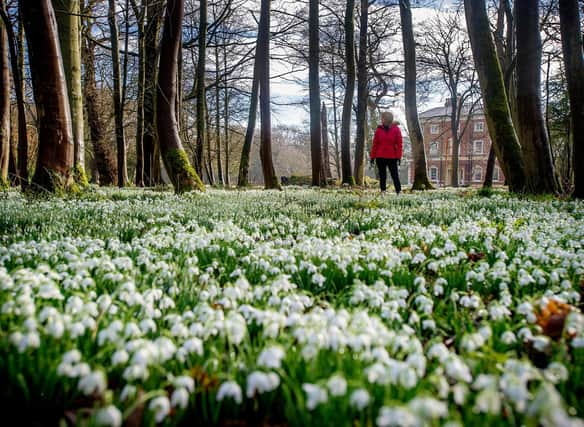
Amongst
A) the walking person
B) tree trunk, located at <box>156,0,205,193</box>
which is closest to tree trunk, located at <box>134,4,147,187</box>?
tree trunk, located at <box>156,0,205,193</box>

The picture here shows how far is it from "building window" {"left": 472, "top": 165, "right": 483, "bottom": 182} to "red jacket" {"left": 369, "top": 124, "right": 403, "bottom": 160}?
2186 inches

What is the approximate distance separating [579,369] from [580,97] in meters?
8.53

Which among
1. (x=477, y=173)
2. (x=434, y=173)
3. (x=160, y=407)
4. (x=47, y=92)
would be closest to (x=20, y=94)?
(x=47, y=92)

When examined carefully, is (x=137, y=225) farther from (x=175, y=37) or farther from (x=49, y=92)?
(x=175, y=37)

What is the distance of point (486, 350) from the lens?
5.13 feet

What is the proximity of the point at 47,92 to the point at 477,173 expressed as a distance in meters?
62.8

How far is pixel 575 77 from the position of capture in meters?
8.20

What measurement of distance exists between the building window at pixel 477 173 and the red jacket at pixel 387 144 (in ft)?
182

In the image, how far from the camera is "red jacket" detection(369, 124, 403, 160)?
10.8m

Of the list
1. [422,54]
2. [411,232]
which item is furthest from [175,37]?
[422,54]

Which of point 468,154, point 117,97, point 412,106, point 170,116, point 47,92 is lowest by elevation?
point 170,116

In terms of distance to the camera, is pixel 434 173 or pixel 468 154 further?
pixel 434 173

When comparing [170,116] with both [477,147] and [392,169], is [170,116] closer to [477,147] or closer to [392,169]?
[392,169]

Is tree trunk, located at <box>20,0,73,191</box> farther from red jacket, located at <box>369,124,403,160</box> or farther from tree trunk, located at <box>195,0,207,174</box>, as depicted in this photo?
tree trunk, located at <box>195,0,207,174</box>
